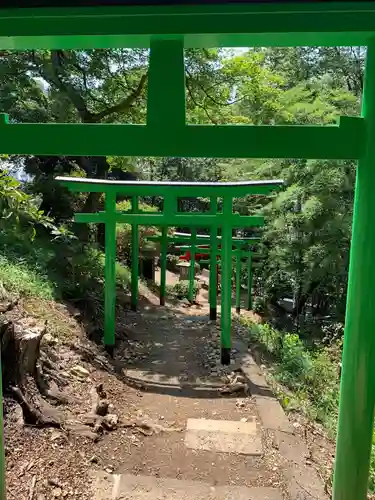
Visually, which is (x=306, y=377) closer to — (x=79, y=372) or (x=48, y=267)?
(x=79, y=372)

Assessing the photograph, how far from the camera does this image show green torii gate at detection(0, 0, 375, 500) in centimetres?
179

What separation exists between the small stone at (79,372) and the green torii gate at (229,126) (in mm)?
3476

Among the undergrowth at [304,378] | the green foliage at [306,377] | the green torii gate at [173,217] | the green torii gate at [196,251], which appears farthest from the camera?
the green torii gate at [196,251]

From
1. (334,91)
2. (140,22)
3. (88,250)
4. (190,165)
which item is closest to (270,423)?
(140,22)

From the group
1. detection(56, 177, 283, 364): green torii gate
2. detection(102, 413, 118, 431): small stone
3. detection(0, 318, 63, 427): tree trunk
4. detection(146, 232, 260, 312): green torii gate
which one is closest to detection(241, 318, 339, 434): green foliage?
detection(56, 177, 283, 364): green torii gate

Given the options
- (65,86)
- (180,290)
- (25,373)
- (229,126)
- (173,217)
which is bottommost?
(180,290)

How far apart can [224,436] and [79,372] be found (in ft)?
6.23

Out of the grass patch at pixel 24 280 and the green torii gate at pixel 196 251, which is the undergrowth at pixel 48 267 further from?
the green torii gate at pixel 196 251

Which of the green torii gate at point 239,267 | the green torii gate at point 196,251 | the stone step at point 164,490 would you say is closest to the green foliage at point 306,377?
the green torii gate at point 196,251

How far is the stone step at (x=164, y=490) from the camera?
318cm

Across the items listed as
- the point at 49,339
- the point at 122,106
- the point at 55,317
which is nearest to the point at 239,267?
the point at 122,106

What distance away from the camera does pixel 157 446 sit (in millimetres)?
3979

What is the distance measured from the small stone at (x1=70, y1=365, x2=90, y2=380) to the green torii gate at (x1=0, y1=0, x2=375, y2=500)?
11.4 ft

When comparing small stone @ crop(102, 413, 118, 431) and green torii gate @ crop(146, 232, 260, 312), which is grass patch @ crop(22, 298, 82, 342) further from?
green torii gate @ crop(146, 232, 260, 312)
